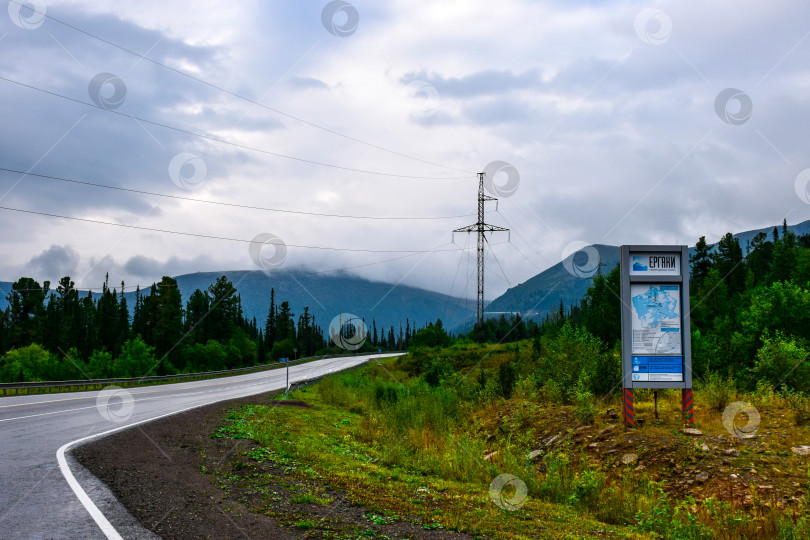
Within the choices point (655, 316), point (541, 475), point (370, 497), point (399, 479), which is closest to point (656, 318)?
point (655, 316)

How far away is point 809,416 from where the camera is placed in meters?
12.0

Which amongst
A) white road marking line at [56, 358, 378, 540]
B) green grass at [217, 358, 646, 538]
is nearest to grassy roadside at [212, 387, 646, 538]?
green grass at [217, 358, 646, 538]

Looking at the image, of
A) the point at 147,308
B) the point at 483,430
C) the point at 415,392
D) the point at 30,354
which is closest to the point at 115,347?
the point at 147,308

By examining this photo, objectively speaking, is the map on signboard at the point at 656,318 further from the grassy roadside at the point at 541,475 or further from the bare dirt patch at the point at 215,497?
the bare dirt patch at the point at 215,497

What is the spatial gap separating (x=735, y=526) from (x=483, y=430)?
9595 mm

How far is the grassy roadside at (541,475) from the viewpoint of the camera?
24.9 feet

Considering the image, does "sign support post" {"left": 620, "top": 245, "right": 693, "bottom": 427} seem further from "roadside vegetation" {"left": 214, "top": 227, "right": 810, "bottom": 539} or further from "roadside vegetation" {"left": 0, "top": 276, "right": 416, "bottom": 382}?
"roadside vegetation" {"left": 0, "top": 276, "right": 416, "bottom": 382}

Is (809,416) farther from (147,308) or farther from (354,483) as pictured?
(147,308)

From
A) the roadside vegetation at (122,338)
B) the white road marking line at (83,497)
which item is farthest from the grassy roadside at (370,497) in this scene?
the roadside vegetation at (122,338)

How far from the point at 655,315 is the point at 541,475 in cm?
564

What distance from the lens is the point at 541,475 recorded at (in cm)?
1148

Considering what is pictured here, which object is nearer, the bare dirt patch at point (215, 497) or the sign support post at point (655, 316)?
the bare dirt patch at point (215, 497)

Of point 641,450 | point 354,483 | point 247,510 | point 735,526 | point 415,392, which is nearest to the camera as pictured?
point 247,510

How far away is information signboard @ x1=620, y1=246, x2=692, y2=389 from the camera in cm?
1413
